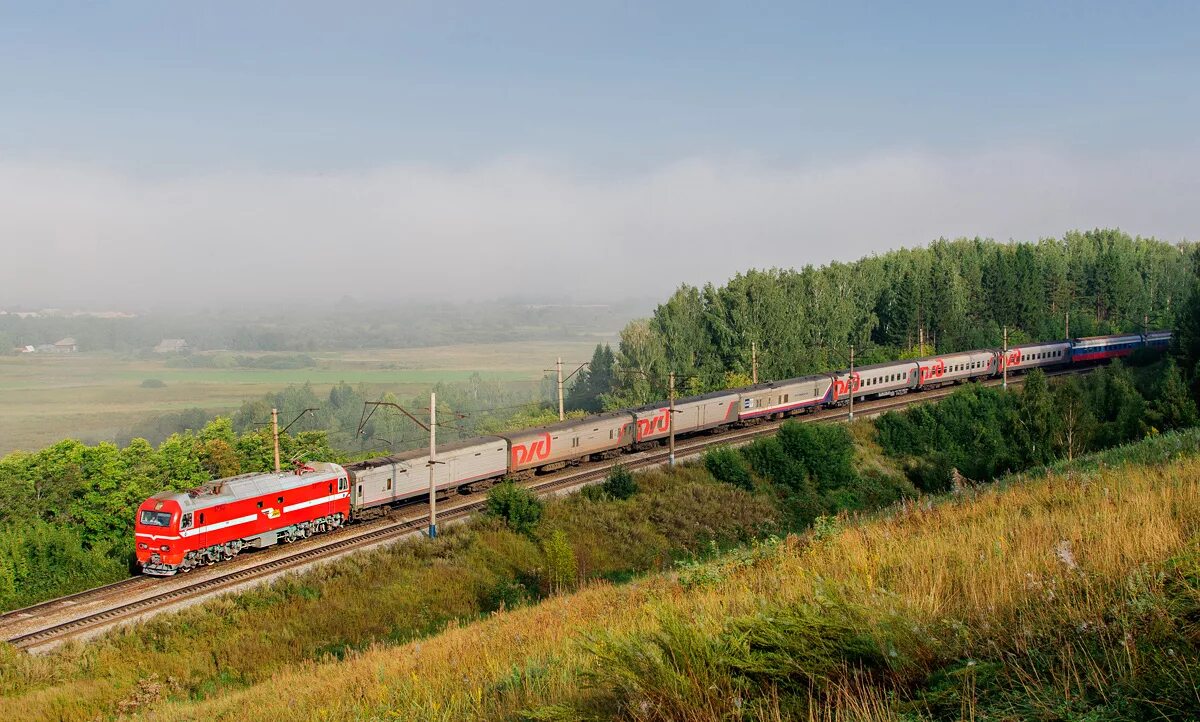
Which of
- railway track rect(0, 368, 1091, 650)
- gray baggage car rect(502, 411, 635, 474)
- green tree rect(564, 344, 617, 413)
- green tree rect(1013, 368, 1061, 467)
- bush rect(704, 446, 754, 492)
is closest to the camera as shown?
railway track rect(0, 368, 1091, 650)

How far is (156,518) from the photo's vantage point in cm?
2748

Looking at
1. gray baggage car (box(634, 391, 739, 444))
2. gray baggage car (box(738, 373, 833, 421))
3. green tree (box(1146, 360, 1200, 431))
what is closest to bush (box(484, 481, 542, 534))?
gray baggage car (box(634, 391, 739, 444))

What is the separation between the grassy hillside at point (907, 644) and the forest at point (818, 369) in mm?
14274

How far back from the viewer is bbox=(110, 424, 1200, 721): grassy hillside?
4.72 metres

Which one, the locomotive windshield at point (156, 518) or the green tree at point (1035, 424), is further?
the green tree at point (1035, 424)

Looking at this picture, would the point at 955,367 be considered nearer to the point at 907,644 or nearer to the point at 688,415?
the point at 688,415

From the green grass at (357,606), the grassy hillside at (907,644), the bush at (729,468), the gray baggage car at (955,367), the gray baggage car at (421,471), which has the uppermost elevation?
the grassy hillside at (907,644)

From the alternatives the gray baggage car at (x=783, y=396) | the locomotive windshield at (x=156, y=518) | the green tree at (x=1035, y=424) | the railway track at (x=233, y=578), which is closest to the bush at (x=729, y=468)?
the railway track at (x=233, y=578)

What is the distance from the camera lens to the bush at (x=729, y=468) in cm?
4162

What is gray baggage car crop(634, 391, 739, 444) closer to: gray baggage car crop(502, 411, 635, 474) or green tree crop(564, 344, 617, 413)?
gray baggage car crop(502, 411, 635, 474)

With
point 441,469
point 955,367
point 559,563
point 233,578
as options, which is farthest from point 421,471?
point 955,367

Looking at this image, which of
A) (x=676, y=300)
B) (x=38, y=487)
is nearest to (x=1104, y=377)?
(x=676, y=300)

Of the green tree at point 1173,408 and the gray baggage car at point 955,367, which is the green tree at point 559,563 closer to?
the green tree at point 1173,408

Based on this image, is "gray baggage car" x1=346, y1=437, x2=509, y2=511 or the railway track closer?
the railway track
